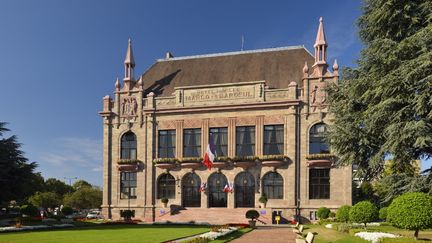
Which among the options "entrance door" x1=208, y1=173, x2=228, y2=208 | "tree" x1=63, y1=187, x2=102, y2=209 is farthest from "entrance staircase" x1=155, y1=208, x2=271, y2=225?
"tree" x1=63, y1=187, x2=102, y2=209

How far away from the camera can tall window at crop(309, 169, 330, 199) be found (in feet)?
157

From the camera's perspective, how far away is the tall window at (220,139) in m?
51.7

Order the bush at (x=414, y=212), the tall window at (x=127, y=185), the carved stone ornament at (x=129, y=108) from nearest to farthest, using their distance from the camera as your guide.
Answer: the bush at (x=414, y=212) → the tall window at (x=127, y=185) → the carved stone ornament at (x=129, y=108)

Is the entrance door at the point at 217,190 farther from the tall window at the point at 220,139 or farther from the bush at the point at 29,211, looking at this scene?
the bush at the point at 29,211

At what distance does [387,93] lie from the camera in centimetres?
2309

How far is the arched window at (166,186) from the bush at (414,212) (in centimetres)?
3610

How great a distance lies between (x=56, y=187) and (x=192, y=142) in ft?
182

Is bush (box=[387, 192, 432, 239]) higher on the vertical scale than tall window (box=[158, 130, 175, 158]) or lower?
lower

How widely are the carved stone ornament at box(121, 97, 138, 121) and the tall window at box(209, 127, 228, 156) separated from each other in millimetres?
10824

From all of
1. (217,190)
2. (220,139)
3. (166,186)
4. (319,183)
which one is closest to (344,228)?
(319,183)

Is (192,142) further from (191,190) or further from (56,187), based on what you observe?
(56,187)

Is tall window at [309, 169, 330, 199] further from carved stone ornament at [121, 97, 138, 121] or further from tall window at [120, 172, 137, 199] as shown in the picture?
carved stone ornament at [121, 97, 138, 121]

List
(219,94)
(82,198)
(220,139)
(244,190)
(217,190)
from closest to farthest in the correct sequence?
(244,190) < (217,190) < (220,139) < (219,94) < (82,198)

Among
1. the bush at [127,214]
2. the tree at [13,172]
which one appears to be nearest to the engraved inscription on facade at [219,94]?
the bush at [127,214]
